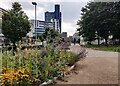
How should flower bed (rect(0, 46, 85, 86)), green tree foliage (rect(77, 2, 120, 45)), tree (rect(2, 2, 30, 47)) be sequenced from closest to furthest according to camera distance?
flower bed (rect(0, 46, 85, 86)) < tree (rect(2, 2, 30, 47)) < green tree foliage (rect(77, 2, 120, 45))

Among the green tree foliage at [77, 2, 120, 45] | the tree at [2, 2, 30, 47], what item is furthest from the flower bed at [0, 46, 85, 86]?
the green tree foliage at [77, 2, 120, 45]

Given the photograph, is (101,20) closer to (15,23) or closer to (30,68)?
(15,23)

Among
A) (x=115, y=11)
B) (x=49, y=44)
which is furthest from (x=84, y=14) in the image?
(x=49, y=44)

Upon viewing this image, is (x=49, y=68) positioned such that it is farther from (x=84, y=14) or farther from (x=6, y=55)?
(x=84, y=14)

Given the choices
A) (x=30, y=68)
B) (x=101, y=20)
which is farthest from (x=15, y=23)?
(x=30, y=68)

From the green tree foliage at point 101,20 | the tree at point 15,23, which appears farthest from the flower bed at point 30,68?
the green tree foliage at point 101,20

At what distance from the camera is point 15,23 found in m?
41.2

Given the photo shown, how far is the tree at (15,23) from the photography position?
40.2 meters

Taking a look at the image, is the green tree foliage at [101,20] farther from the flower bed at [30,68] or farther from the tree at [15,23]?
the flower bed at [30,68]

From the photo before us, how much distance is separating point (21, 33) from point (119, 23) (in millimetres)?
16630

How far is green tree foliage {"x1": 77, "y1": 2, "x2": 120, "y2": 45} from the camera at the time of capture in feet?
167

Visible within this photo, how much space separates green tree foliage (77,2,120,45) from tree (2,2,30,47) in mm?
14815

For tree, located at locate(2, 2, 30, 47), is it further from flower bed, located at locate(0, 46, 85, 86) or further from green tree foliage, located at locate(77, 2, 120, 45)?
flower bed, located at locate(0, 46, 85, 86)

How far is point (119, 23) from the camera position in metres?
48.8
